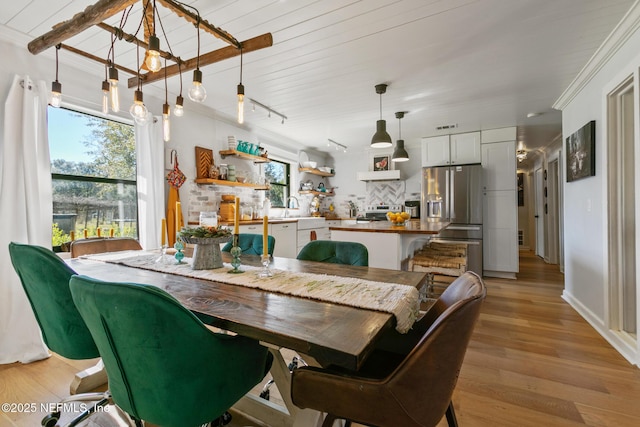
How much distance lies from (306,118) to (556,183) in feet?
15.3

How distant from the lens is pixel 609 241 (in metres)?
2.32

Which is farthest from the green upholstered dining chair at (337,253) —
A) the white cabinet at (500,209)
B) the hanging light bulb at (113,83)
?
the white cabinet at (500,209)

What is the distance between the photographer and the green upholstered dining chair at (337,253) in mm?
1901

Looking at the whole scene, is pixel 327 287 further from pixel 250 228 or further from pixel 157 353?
pixel 250 228

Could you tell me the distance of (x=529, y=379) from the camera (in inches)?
70.9

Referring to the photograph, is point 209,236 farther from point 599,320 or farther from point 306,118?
point 599,320

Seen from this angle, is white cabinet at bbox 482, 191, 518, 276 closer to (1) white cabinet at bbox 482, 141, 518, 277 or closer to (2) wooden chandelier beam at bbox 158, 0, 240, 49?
(1) white cabinet at bbox 482, 141, 518, 277

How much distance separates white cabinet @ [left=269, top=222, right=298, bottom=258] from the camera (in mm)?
4211

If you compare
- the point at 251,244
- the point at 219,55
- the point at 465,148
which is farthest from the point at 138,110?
the point at 465,148

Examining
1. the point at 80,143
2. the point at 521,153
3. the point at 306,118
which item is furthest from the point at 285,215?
the point at 521,153

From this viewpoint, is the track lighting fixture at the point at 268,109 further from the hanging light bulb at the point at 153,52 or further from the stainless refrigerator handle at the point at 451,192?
the stainless refrigerator handle at the point at 451,192

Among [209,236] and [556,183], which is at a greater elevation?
[556,183]

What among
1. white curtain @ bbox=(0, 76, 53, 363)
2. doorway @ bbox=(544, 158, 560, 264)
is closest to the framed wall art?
doorway @ bbox=(544, 158, 560, 264)

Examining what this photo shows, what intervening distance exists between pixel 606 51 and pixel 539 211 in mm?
4922
